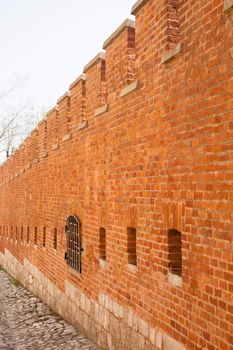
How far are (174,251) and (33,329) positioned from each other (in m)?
5.48

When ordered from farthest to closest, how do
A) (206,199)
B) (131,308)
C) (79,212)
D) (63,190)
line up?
1. (63,190)
2. (79,212)
3. (131,308)
4. (206,199)

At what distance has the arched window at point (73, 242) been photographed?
8.55 m

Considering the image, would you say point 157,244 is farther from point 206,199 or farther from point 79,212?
point 79,212

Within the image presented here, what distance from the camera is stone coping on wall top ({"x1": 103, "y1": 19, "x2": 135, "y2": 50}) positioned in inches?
235

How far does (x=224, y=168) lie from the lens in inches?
148

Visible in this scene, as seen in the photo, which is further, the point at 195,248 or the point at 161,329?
the point at 161,329

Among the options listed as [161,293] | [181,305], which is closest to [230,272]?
[181,305]

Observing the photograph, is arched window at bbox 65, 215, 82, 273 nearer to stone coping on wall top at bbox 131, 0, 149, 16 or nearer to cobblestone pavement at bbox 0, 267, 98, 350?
cobblestone pavement at bbox 0, 267, 98, 350

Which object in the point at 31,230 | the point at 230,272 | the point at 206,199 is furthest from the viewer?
the point at 31,230

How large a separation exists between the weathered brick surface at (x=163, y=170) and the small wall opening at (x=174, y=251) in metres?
0.07

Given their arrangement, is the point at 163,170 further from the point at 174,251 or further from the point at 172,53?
the point at 172,53

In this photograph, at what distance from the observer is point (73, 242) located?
899 centimetres

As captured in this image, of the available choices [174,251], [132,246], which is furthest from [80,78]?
[174,251]

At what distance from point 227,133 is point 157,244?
73.4 inches
